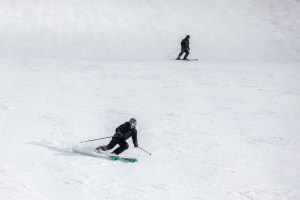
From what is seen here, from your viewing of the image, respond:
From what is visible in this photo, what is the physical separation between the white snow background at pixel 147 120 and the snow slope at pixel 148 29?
9.0 inches

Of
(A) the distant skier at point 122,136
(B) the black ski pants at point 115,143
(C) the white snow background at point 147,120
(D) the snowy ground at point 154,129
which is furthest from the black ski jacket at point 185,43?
(B) the black ski pants at point 115,143

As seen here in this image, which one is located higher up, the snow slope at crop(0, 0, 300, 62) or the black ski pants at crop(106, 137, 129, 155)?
the snow slope at crop(0, 0, 300, 62)

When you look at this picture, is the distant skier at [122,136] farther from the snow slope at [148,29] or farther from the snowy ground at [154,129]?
the snow slope at [148,29]

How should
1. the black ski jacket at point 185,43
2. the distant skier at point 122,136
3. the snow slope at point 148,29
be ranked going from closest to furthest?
the distant skier at point 122,136 → the black ski jacket at point 185,43 → the snow slope at point 148,29

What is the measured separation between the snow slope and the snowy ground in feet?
27.5

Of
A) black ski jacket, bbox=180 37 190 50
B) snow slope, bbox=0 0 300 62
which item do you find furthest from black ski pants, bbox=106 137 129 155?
snow slope, bbox=0 0 300 62

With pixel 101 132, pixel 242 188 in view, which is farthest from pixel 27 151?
pixel 242 188

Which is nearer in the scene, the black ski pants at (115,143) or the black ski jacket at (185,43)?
the black ski pants at (115,143)

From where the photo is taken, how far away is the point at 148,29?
104 feet

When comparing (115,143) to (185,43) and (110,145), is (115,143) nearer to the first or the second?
(110,145)

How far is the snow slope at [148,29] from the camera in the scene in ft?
91.1

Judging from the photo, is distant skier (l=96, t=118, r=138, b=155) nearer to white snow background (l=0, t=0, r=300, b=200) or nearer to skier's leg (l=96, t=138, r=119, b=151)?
skier's leg (l=96, t=138, r=119, b=151)

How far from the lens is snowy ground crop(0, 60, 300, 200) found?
820 cm

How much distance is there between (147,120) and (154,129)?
810 millimetres
